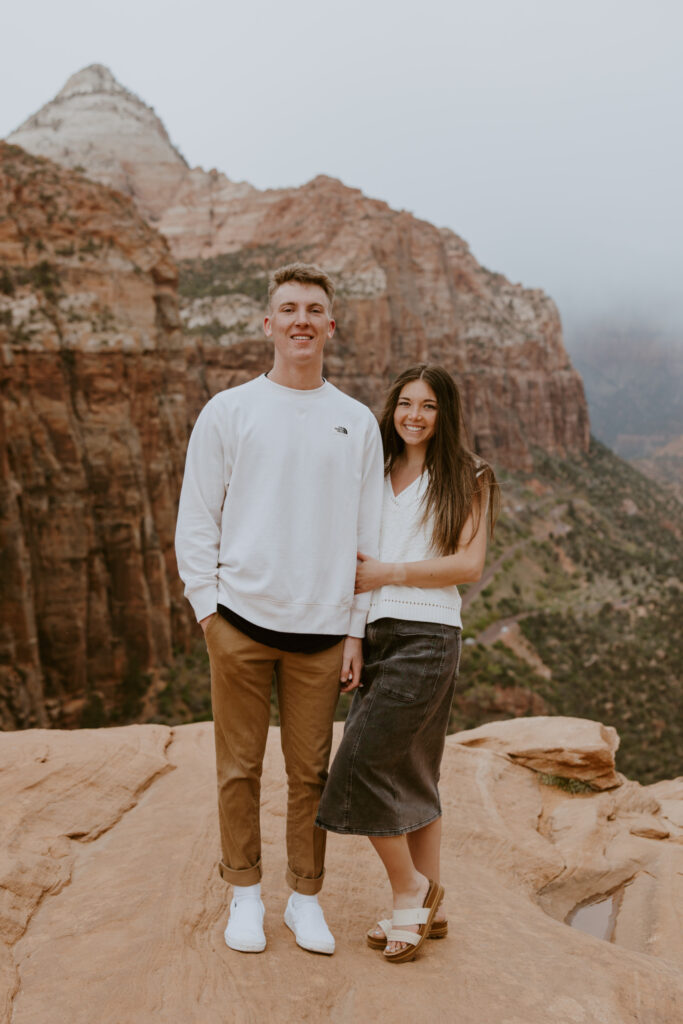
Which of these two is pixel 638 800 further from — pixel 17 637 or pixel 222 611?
pixel 17 637

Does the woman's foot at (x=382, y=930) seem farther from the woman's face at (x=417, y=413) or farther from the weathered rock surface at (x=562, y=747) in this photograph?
the weathered rock surface at (x=562, y=747)

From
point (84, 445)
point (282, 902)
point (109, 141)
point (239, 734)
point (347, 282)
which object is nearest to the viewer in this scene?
point (239, 734)

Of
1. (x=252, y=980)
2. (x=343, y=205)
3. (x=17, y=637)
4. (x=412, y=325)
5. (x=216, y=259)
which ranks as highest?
(x=343, y=205)

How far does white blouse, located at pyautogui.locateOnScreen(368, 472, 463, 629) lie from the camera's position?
158 inches

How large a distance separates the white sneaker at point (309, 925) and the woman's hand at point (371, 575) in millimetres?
1721

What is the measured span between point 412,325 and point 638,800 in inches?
2618

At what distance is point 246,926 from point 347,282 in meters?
63.4

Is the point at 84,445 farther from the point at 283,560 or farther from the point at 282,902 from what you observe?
the point at 283,560

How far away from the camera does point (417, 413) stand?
4.23 m

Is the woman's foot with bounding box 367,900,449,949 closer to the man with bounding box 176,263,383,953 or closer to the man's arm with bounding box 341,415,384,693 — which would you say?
the man with bounding box 176,263,383,953

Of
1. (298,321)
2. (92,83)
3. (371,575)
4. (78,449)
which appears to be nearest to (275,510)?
(371,575)

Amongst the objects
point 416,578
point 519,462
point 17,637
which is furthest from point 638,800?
point 519,462

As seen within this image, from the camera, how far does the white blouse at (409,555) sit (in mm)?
4016

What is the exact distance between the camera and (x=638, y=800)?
27.7ft
